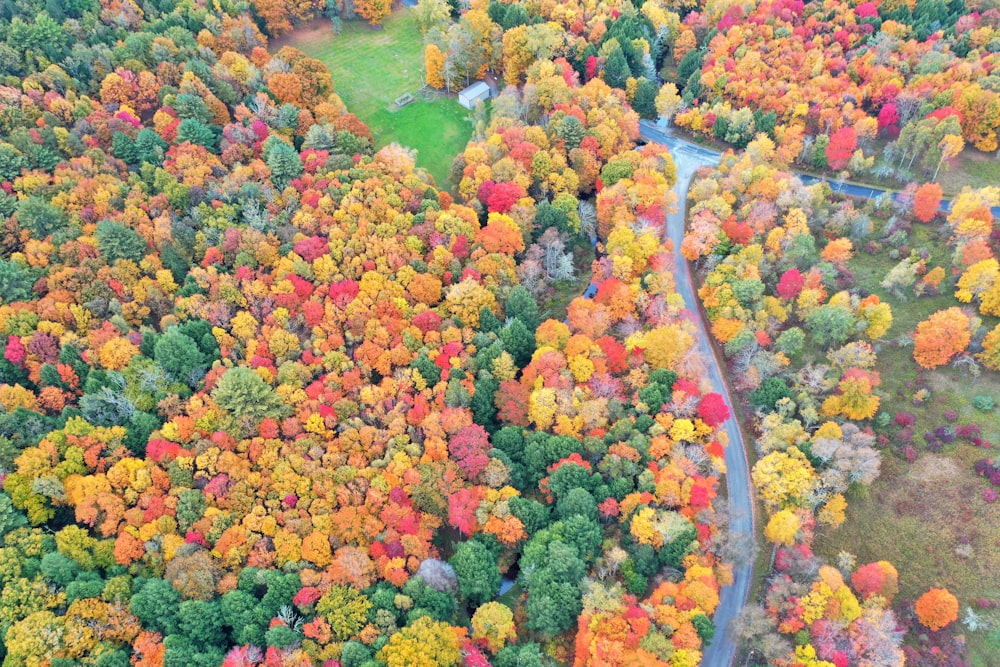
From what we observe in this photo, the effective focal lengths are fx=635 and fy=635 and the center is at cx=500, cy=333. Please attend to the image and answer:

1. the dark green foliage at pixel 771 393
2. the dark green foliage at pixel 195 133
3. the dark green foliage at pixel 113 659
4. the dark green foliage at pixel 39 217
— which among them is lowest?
the dark green foliage at pixel 113 659

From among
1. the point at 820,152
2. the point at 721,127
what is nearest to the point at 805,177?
the point at 820,152

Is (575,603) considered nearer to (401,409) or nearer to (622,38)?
(401,409)

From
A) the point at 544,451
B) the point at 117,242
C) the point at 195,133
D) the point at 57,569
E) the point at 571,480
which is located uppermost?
the point at 195,133

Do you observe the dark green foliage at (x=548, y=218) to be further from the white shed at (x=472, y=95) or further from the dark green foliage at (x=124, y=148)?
the dark green foliage at (x=124, y=148)

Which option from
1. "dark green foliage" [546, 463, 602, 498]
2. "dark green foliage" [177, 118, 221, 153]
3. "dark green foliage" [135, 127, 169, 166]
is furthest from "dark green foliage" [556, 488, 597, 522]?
"dark green foliage" [135, 127, 169, 166]

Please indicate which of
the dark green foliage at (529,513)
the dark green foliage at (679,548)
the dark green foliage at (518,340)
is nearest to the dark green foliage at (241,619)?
the dark green foliage at (529,513)

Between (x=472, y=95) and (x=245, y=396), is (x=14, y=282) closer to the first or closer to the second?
(x=245, y=396)

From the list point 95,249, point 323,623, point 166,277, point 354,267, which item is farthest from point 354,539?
point 95,249
